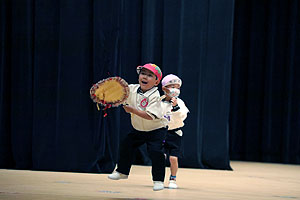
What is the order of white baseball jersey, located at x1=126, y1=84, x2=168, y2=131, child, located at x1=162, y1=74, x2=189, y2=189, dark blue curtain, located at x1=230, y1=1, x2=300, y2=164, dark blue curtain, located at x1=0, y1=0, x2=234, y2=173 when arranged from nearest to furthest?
white baseball jersey, located at x1=126, y1=84, x2=168, y2=131 → child, located at x1=162, y1=74, x2=189, y2=189 → dark blue curtain, located at x1=0, y1=0, x2=234, y2=173 → dark blue curtain, located at x1=230, y1=1, x2=300, y2=164

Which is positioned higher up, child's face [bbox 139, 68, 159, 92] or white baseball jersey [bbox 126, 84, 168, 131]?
child's face [bbox 139, 68, 159, 92]

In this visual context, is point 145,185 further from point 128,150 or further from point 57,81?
point 57,81

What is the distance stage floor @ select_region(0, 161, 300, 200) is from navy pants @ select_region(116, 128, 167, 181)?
15cm

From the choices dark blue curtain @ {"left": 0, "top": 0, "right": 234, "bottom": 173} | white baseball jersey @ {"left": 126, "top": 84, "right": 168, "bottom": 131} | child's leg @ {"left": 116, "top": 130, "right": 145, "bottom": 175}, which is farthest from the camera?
dark blue curtain @ {"left": 0, "top": 0, "right": 234, "bottom": 173}

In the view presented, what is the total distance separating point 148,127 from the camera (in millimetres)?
2889

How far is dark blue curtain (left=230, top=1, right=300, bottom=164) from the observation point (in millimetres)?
5754

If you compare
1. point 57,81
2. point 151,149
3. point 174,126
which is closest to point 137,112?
point 151,149

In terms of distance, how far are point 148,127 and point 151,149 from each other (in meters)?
0.15

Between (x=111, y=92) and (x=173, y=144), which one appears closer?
(x=111, y=92)

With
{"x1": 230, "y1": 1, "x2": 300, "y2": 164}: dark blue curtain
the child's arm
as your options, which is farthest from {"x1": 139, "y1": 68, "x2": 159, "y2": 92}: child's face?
{"x1": 230, "y1": 1, "x2": 300, "y2": 164}: dark blue curtain

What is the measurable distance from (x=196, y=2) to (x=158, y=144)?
246 centimetres

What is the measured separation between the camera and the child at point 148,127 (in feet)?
9.27

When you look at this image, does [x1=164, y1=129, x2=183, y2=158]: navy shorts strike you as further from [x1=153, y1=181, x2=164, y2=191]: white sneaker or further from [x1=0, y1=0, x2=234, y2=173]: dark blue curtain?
[x1=0, y1=0, x2=234, y2=173]: dark blue curtain

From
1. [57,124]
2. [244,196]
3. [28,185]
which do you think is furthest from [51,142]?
[244,196]
